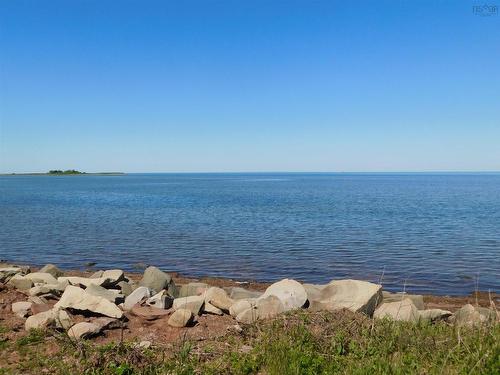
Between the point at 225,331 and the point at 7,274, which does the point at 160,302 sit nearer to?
the point at 225,331

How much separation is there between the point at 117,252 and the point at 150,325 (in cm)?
1880

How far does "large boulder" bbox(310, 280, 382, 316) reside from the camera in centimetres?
1069

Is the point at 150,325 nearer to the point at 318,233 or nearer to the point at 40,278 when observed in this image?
the point at 40,278

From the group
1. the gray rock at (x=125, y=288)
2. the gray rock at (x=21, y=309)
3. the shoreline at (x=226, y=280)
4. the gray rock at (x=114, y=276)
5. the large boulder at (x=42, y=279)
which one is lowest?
the shoreline at (x=226, y=280)

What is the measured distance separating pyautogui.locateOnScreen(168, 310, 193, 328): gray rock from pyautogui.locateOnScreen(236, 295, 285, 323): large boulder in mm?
1160

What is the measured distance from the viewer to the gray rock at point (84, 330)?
344 inches

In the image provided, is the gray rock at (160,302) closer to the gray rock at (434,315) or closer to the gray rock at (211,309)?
the gray rock at (211,309)

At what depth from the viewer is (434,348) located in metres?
7.57

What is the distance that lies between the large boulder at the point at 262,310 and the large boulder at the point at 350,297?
3.29 ft

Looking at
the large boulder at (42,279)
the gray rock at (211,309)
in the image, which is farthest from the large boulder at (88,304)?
the large boulder at (42,279)

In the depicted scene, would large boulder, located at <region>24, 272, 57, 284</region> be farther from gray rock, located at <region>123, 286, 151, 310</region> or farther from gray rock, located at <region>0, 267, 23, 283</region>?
gray rock, located at <region>123, 286, 151, 310</region>

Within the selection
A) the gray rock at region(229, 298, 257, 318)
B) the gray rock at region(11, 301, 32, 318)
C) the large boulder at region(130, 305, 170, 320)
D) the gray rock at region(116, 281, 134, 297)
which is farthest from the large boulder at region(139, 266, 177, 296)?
the gray rock at region(11, 301, 32, 318)

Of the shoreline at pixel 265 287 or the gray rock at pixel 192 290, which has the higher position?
the gray rock at pixel 192 290

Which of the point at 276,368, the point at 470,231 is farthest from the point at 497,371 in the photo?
the point at 470,231
